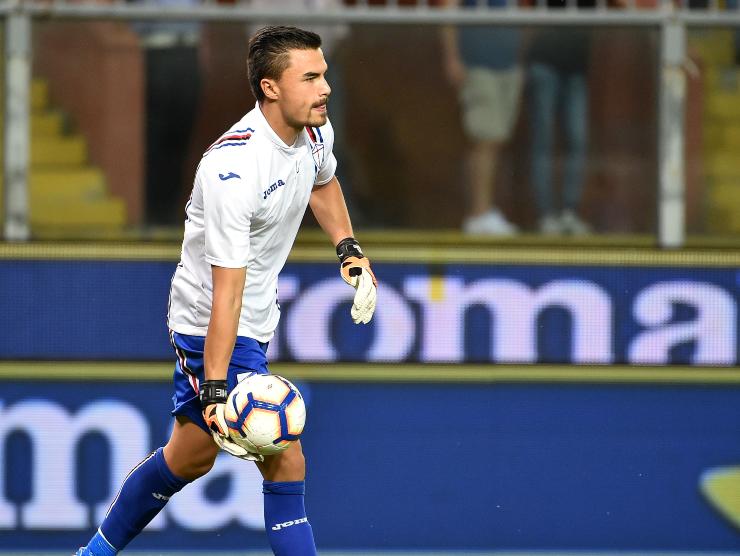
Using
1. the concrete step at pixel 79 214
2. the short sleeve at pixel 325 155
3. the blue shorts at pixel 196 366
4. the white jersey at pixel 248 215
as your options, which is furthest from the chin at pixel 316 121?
the concrete step at pixel 79 214

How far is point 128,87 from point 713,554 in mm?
3356

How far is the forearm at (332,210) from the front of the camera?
5.83 metres

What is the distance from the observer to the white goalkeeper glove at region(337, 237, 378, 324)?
18.1 feet

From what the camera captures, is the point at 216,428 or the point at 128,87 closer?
the point at 216,428

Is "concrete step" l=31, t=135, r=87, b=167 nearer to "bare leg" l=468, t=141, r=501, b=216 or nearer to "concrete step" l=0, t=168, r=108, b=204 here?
"concrete step" l=0, t=168, r=108, b=204

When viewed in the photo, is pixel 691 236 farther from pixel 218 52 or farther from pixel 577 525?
pixel 218 52

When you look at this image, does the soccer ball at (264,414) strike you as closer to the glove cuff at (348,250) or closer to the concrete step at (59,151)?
the glove cuff at (348,250)

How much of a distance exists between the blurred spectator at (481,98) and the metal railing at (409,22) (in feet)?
0.34

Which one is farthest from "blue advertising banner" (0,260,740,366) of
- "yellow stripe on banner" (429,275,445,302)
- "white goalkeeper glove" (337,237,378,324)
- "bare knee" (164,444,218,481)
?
"bare knee" (164,444,218,481)

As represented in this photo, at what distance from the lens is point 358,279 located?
561 centimetres

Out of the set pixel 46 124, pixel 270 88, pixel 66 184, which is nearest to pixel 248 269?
pixel 270 88

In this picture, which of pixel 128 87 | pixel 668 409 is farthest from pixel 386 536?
pixel 128 87

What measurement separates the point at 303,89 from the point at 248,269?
2.21ft

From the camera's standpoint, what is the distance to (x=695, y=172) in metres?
6.99
